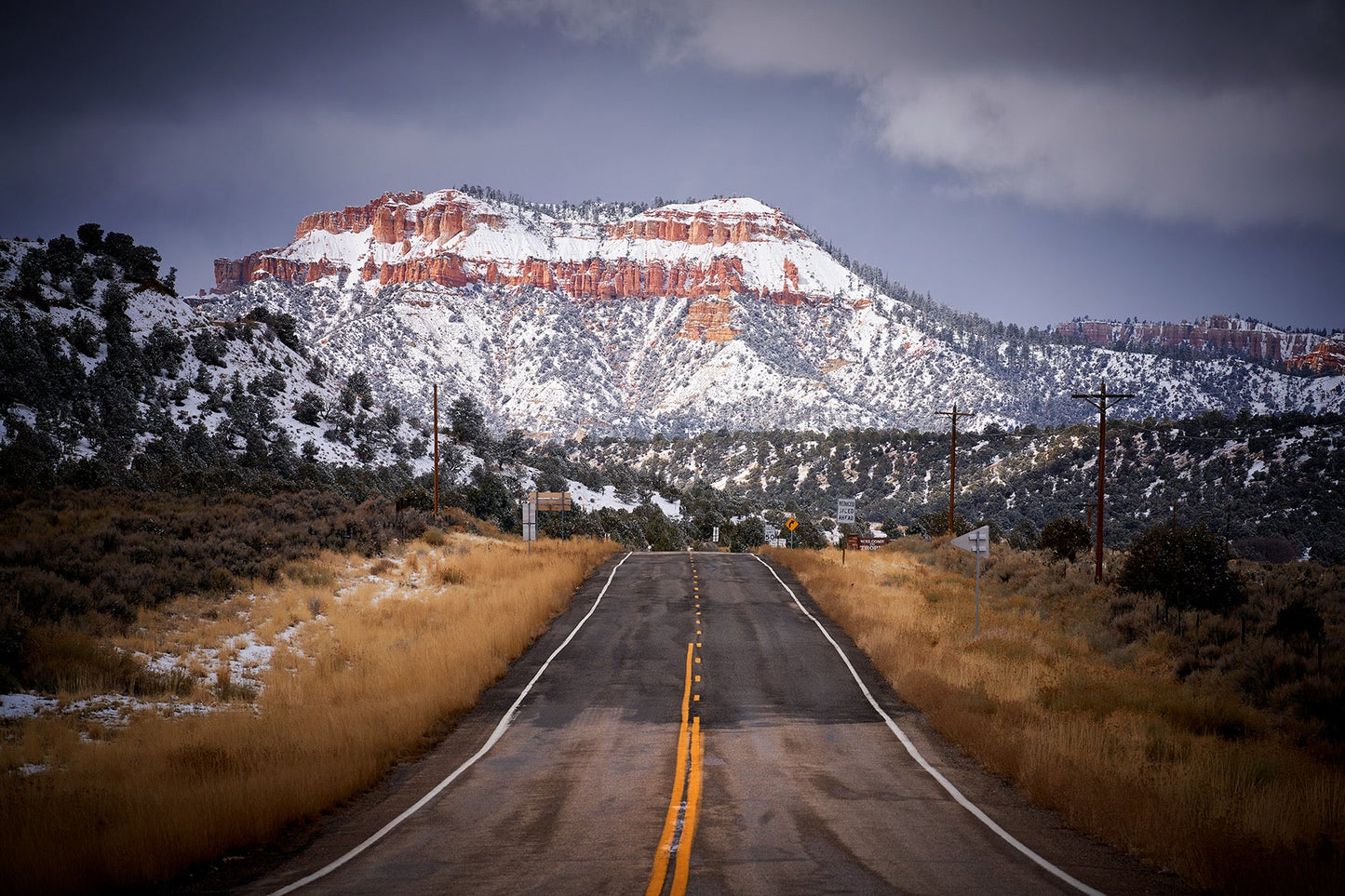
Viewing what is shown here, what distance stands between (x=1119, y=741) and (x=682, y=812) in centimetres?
744

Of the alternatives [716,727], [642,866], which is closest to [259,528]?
[716,727]

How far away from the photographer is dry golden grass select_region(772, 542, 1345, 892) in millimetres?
8852

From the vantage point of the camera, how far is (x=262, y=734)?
13.5m

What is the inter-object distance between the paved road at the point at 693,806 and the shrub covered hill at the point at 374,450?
1182 inches

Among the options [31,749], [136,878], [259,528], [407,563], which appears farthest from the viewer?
[407,563]

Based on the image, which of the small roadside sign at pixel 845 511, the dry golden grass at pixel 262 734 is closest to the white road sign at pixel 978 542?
the dry golden grass at pixel 262 734

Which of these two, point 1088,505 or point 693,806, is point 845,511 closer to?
point 693,806

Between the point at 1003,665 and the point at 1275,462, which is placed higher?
the point at 1275,462

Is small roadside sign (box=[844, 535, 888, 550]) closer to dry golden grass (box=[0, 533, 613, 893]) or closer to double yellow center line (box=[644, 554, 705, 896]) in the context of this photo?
dry golden grass (box=[0, 533, 613, 893])

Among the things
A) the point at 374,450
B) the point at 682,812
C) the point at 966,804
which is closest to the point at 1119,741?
the point at 966,804

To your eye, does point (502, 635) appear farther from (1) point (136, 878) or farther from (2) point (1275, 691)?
(2) point (1275, 691)

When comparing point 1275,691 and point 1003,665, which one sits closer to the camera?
point 1275,691

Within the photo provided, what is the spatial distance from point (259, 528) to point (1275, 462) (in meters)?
77.9

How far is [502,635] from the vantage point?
2269 centimetres
